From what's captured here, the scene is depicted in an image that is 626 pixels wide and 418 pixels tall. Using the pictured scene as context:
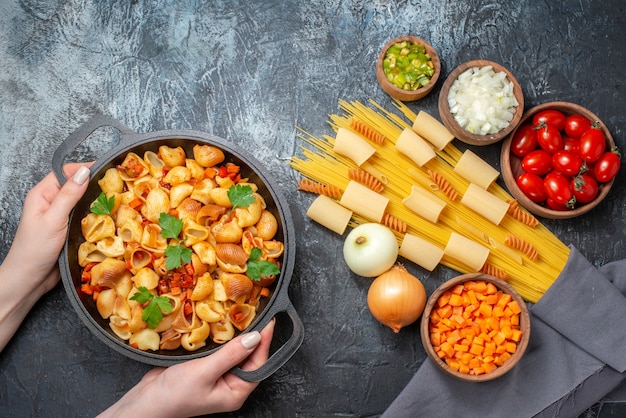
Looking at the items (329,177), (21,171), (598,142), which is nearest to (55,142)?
(21,171)

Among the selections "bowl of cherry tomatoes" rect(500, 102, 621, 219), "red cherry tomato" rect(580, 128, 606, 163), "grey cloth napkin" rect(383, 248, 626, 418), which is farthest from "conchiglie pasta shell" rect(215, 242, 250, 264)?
"red cherry tomato" rect(580, 128, 606, 163)

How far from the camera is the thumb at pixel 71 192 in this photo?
2283 millimetres

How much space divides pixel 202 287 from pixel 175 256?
152 mm

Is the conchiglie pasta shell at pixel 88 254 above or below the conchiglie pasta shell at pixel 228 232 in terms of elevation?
below

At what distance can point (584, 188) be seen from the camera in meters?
2.57

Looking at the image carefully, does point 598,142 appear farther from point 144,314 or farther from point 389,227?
point 144,314

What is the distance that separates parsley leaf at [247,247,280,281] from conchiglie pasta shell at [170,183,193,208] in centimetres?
35

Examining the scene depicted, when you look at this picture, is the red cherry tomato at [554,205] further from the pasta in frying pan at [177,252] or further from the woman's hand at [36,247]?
the woman's hand at [36,247]

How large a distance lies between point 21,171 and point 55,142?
0.19m

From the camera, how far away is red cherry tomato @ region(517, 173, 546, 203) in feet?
8.64

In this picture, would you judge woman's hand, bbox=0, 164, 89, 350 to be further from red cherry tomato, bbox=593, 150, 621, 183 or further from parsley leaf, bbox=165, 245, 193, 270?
red cherry tomato, bbox=593, 150, 621, 183

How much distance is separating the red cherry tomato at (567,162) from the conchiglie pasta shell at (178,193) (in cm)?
150

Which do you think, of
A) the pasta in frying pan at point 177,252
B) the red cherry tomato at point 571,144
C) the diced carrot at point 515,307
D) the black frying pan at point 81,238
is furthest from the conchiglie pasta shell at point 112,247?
the red cherry tomato at point 571,144

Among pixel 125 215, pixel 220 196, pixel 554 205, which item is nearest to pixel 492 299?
pixel 554 205
